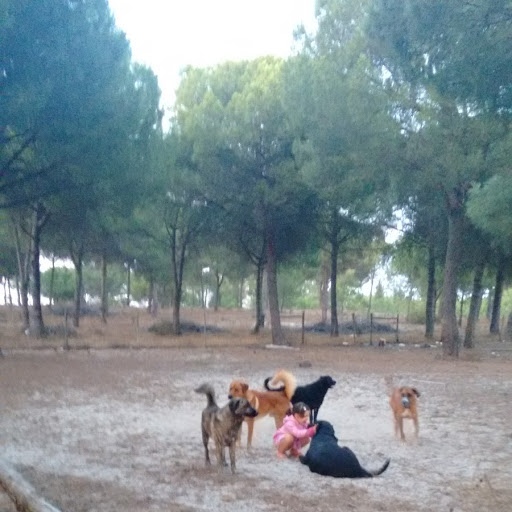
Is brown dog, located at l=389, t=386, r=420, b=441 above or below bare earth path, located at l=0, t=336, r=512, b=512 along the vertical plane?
above

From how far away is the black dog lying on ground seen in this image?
8250 millimetres

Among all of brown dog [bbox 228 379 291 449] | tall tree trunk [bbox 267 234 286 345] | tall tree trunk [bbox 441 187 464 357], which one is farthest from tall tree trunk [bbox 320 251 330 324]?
brown dog [bbox 228 379 291 449]

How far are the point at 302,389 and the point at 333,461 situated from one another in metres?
2.53

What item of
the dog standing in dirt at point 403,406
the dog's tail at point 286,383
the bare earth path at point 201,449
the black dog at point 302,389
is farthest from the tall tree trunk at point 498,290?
the dog's tail at point 286,383

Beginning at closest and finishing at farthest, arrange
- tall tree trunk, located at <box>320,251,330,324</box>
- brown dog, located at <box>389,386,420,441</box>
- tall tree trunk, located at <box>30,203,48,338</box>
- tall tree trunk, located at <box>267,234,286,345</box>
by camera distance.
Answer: brown dog, located at <box>389,386,420,441</box> < tall tree trunk, located at <box>30,203,48,338</box> < tall tree trunk, located at <box>267,234,286,345</box> < tall tree trunk, located at <box>320,251,330,324</box>

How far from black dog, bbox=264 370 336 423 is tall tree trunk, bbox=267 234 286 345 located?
65.8 ft

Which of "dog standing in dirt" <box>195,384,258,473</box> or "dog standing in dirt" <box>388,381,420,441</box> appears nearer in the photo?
"dog standing in dirt" <box>195,384,258,473</box>

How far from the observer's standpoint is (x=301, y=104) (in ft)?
78.1

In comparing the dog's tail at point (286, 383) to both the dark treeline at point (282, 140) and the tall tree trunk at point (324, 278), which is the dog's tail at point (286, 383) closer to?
the dark treeline at point (282, 140)

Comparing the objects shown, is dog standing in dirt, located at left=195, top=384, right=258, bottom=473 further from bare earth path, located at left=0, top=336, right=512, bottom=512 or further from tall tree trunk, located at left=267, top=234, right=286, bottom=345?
tall tree trunk, located at left=267, top=234, right=286, bottom=345

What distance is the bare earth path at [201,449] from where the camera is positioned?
7543 millimetres

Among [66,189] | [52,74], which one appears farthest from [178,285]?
[52,74]

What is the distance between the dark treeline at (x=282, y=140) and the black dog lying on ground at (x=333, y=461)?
670 cm

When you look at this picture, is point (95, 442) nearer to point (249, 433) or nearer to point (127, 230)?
point (249, 433)
